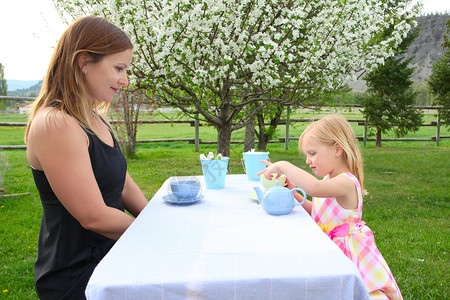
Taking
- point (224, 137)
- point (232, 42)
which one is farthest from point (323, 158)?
point (224, 137)

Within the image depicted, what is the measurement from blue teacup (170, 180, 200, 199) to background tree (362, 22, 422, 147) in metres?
11.9

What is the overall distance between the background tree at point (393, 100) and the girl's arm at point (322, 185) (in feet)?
38.2

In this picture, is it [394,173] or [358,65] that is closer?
[358,65]

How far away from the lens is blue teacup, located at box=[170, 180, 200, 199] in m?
1.81

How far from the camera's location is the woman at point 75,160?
4.50ft

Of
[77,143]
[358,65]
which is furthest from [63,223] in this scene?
[358,65]

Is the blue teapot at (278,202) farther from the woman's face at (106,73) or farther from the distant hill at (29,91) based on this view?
the distant hill at (29,91)

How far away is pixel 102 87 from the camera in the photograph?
5.34 feet

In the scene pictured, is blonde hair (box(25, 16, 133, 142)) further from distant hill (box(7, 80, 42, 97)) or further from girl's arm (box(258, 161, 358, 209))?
girl's arm (box(258, 161, 358, 209))

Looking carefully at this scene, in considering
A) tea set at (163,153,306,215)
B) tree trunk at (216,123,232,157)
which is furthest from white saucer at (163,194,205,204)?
tree trunk at (216,123,232,157)

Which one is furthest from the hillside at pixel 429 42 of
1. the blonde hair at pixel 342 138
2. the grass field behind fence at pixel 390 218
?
the blonde hair at pixel 342 138

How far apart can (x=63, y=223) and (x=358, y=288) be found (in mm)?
1100

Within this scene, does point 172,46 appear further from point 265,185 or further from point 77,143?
point 77,143

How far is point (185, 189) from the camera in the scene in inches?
71.4
